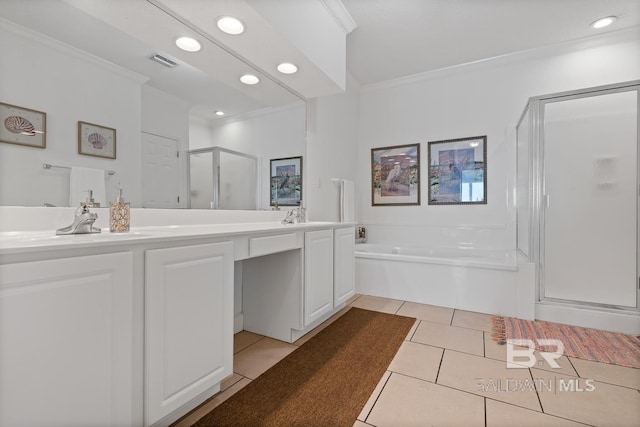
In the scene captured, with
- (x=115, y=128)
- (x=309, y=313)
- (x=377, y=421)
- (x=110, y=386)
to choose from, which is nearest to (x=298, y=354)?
(x=309, y=313)

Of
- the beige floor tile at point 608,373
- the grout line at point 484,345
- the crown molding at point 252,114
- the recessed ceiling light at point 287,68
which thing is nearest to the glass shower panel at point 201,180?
the crown molding at point 252,114

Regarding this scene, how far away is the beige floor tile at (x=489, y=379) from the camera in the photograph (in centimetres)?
144

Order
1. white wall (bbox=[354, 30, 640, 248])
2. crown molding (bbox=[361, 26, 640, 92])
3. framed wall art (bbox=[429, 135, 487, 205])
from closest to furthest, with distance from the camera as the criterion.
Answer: crown molding (bbox=[361, 26, 640, 92]) → white wall (bbox=[354, 30, 640, 248]) → framed wall art (bbox=[429, 135, 487, 205])

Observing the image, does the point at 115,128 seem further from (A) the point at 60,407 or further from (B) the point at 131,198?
(A) the point at 60,407

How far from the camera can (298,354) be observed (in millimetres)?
1860

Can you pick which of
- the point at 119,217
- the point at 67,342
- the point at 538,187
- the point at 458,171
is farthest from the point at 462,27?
the point at 67,342

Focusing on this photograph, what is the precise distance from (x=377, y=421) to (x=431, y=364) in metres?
0.63

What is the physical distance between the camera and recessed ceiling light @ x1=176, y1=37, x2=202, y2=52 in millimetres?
1690

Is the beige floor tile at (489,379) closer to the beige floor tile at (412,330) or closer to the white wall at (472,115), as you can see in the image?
the beige floor tile at (412,330)

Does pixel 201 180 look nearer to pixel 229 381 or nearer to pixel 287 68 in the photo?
pixel 287 68

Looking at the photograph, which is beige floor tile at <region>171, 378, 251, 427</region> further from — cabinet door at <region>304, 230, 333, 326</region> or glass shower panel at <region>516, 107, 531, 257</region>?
glass shower panel at <region>516, 107, 531, 257</region>

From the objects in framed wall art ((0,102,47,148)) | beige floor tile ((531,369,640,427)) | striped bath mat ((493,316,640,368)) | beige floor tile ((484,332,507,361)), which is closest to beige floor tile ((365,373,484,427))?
beige floor tile ((531,369,640,427))

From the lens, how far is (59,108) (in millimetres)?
1252

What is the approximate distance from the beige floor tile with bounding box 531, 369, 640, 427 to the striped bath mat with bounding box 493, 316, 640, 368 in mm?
373
